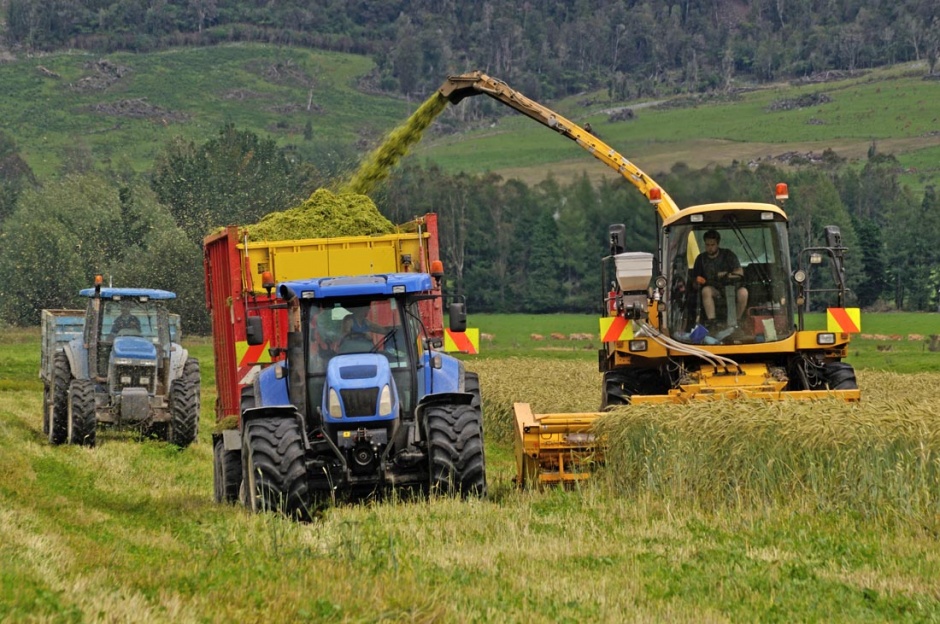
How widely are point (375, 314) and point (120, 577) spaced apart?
4509 millimetres

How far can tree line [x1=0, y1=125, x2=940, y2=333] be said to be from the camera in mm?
74500

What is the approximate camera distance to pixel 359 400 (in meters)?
12.1

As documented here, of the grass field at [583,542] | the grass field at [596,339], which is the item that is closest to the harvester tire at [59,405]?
the grass field at [583,542]

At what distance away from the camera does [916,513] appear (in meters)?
11.0

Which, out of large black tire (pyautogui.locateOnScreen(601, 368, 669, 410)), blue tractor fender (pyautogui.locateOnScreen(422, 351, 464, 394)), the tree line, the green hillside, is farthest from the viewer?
the green hillside

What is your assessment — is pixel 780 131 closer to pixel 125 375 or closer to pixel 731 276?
pixel 125 375

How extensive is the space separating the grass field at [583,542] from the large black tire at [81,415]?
480cm

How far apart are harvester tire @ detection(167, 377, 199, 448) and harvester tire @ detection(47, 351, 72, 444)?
1.56m

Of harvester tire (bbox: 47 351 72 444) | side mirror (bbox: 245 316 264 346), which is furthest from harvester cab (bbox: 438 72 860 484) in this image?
harvester tire (bbox: 47 351 72 444)

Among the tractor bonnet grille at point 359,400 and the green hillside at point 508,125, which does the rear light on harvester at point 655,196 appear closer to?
the tractor bonnet grille at point 359,400

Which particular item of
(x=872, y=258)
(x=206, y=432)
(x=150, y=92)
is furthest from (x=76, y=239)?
(x=150, y=92)

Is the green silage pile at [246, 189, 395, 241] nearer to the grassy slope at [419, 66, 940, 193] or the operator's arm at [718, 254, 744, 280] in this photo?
the operator's arm at [718, 254, 744, 280]

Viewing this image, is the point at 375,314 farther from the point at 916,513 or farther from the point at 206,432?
the point at 206,432

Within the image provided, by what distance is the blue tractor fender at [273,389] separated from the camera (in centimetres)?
1289
